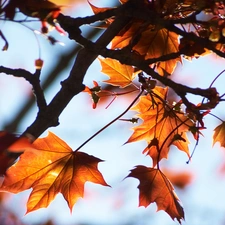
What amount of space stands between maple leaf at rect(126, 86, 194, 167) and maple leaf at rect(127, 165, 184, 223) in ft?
0.09

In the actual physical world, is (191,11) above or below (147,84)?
above

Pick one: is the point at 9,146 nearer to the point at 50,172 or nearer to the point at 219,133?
the point at 50,172

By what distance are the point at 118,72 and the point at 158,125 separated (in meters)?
0.15

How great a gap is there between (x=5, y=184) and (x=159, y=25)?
1.50ft

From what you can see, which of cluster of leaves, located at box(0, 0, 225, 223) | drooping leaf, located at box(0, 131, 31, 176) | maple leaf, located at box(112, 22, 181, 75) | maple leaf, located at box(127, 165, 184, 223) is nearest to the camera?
drooping leaf, located at box(0, 131, 31, 176)

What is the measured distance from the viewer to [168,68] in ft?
3.54

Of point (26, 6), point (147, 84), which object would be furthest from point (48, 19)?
point (147, 84)

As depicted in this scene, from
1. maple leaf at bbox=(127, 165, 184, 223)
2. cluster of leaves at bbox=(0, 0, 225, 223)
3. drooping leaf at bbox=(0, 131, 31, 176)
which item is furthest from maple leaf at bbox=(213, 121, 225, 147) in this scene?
drooping leaf at bbox=(0, 131, 31, 176)

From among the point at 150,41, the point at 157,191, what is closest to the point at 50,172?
the point at 157,191

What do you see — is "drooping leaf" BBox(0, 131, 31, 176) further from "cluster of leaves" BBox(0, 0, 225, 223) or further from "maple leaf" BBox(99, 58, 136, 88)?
"maple leaf" BBox(99, 58, 136, 88)

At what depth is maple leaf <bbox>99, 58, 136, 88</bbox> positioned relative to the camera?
3.83 ft

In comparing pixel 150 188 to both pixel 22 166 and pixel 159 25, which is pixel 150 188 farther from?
pixel 159 25

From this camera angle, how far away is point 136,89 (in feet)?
3.95

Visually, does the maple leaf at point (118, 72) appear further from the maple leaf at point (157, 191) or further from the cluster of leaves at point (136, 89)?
the maple leaf at point (157, 191)
